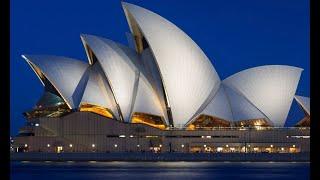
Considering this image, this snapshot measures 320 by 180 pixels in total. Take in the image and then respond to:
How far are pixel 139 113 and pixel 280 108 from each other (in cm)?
1409

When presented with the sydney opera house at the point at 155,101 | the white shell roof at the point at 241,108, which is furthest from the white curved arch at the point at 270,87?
the white shell roof at the point at 241,108

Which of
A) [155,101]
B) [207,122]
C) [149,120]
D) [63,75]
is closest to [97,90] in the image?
[63,75]

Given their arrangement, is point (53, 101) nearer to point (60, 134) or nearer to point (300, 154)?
point (60, 134)

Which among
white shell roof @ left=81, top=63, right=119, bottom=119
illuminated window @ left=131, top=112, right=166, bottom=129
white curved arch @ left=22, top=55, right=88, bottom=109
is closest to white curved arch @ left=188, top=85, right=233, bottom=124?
illuminated window @ left=131, top=112, right=166, bottom=129

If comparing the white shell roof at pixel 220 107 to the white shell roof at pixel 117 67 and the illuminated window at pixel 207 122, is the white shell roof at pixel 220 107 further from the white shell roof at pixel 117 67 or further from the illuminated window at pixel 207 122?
the white shell roof at pixel 117 67

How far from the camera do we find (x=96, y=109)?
219 ft

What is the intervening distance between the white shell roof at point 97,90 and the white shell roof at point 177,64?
6.00m

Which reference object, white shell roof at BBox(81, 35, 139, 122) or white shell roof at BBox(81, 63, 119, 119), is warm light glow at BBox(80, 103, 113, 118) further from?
white shell roof at BBox(81, 35, 139, 122)

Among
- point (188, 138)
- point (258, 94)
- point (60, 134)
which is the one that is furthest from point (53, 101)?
point (258, 94)

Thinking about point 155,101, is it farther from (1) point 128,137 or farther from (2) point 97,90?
(2) point 97,90

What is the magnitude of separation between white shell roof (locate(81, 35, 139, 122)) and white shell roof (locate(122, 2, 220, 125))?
11.3 ft

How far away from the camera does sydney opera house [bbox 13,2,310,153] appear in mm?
62094

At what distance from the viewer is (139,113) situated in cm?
6600

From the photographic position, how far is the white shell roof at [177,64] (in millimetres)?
60656
